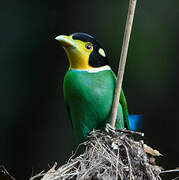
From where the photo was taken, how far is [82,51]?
144cm

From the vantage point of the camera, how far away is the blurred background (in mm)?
2504

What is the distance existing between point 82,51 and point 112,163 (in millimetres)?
509

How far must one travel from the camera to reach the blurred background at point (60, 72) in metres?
2.50

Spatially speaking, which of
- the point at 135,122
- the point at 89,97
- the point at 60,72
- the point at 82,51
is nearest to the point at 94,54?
the point at 82,51

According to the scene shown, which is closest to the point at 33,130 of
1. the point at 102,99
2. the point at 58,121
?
the point at 58,121

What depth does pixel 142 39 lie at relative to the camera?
2.52 m

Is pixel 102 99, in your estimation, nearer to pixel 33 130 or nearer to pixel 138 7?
pixel 33 130

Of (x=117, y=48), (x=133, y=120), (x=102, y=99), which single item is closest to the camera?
(x=102, y=99)

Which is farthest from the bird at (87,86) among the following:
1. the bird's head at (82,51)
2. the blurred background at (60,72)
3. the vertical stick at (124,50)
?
the blurred background at (60,72)

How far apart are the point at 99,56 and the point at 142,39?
1.08m

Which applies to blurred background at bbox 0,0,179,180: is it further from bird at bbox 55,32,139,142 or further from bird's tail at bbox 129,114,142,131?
bird at bbox 55,32,139,142

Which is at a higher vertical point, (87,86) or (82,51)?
(82,51)

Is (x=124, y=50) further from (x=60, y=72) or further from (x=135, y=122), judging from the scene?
(x=60, y=72)

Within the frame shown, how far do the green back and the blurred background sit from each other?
1.03 metres
